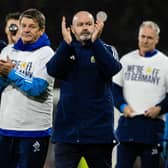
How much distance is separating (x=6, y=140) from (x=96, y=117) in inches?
25.9

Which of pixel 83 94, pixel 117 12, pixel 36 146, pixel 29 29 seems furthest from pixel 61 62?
pixel 117 12

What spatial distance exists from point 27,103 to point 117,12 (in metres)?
2.66

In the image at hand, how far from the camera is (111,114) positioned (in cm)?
511

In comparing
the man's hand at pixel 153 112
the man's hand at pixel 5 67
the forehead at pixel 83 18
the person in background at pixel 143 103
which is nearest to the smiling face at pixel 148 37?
the person in background at pixel 143 103

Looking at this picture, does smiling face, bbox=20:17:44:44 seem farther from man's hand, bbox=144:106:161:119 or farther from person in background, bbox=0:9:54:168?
man's hand, bbox=144:106:161:119

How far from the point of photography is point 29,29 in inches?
207

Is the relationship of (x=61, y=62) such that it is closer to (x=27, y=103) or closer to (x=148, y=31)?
(x=27, y=103)

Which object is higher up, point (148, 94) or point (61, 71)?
point (61, 71)

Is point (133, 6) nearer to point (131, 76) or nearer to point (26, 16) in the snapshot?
point (131, 76)

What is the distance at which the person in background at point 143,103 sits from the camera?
19.9 ft

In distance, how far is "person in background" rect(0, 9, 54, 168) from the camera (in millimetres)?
5215

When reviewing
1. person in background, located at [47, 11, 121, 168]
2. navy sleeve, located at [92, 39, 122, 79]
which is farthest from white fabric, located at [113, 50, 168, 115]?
navy sleeve, located at [92, 39, 122, 79]

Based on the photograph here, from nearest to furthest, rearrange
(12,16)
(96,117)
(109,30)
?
(96,117)
(12,16)
(109,30)

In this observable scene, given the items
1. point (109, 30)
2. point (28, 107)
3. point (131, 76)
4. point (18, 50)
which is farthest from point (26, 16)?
point (109, 30)
